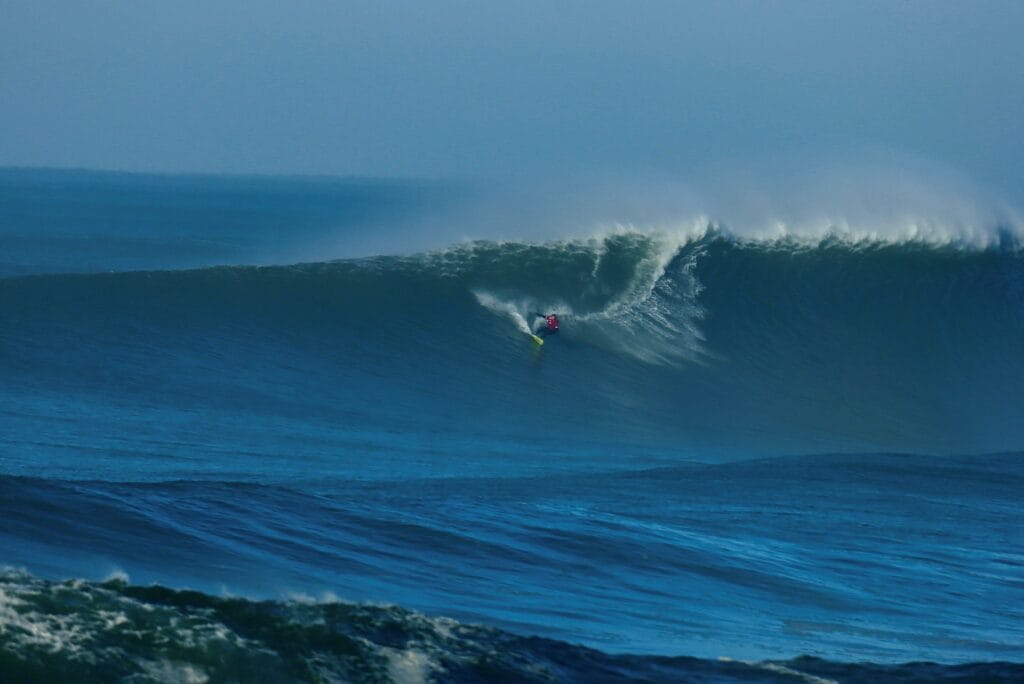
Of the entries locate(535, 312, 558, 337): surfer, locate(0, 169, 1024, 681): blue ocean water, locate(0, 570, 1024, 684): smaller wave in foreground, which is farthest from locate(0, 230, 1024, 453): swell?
locate(0, 570, 1024, 684): smaller wave in foreground

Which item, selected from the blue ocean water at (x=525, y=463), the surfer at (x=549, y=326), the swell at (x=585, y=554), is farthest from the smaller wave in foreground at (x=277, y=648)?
the surfer at (x=549, y=326)

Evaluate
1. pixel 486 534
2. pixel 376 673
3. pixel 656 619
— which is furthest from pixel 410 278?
pixel 376 673

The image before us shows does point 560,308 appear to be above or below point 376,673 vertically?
above

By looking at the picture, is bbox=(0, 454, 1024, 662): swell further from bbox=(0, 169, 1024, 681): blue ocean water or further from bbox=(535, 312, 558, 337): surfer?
→ bbox=(535, 312, 558, 337): surfer

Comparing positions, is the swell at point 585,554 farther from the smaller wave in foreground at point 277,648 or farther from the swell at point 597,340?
the swell at point 597,340

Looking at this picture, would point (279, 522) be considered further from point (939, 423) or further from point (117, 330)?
point (939, 423)

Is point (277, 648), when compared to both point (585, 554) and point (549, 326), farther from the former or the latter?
point (549, 326)
